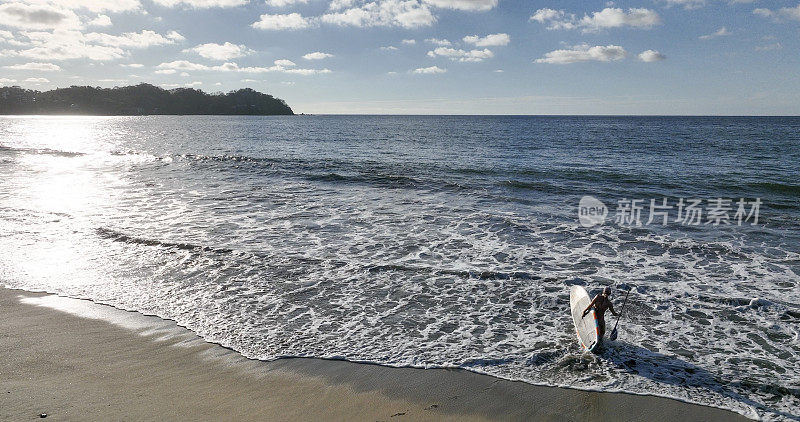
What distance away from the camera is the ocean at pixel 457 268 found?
8641 mm

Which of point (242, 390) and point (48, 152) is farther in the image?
point (48, 152)

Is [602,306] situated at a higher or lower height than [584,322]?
higher

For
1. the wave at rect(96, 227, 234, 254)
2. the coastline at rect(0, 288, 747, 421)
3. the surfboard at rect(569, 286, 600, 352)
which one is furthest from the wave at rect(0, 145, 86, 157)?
the surfboard at rect(569, 286, 600, 352)

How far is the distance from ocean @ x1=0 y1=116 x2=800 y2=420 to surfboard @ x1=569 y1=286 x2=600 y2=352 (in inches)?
9.8

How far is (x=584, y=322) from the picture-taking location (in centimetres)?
921

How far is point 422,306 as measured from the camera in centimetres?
1086

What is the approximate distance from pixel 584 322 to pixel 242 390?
20.7 ft

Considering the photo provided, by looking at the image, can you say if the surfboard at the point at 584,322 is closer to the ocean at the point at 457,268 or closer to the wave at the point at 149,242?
the ocean at the point at 457,268

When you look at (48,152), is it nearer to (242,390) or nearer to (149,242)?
(149,242)

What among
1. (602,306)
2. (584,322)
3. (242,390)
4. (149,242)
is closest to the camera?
(242,390)

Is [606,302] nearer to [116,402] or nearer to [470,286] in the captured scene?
[470,286]

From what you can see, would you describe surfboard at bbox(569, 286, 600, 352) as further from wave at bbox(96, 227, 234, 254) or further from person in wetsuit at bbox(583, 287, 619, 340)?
wave at bbox(96, 227, 234, 254)

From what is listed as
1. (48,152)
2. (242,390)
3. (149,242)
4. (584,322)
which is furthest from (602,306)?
(48,152)

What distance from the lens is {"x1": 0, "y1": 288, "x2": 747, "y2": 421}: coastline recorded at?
6852 mm
